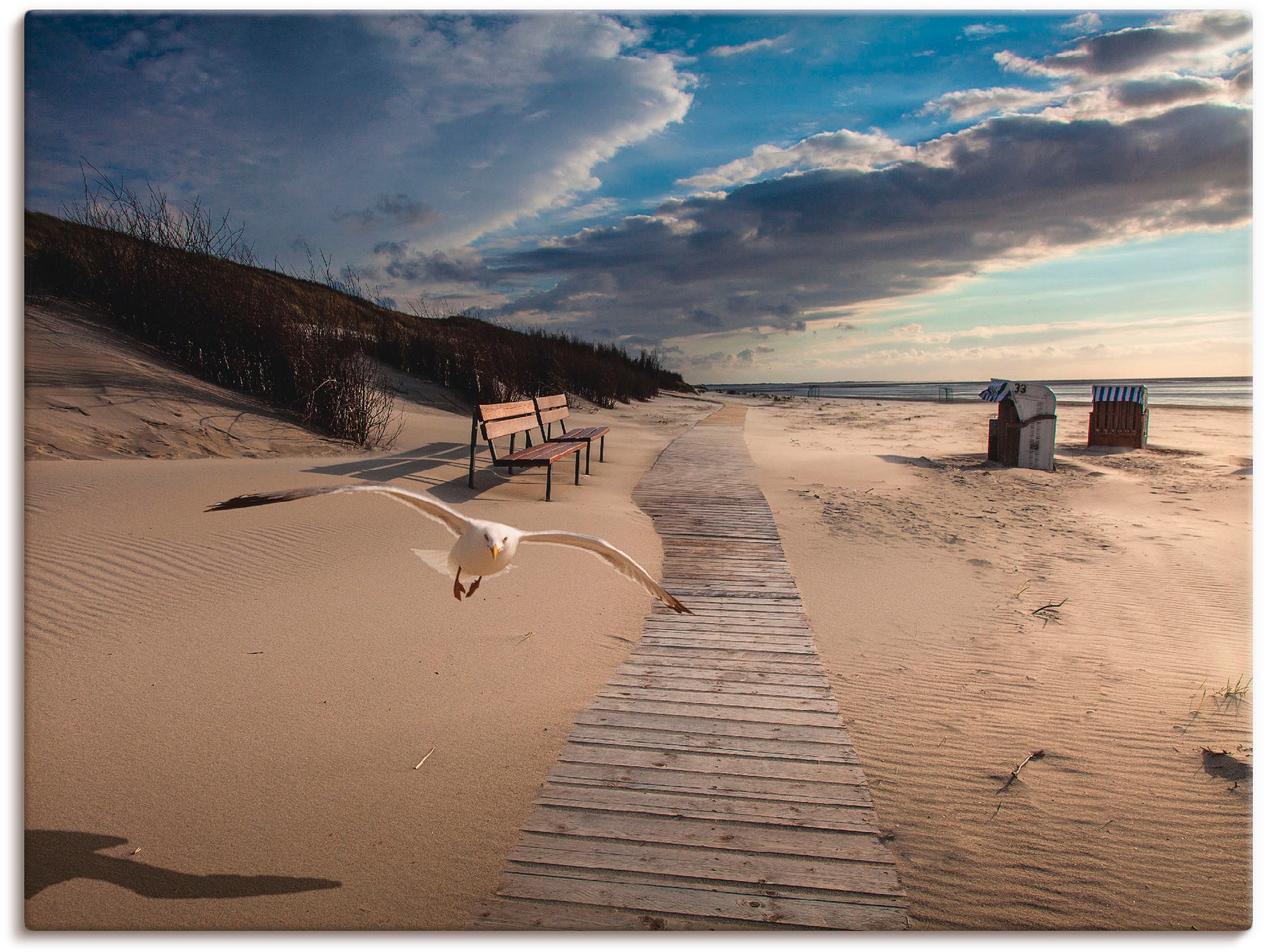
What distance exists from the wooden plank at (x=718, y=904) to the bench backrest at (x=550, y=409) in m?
6.95

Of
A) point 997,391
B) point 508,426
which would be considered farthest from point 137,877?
point 997,391

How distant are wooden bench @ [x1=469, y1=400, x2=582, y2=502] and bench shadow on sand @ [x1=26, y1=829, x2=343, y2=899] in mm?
4684

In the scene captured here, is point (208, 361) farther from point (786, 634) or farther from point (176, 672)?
point (786, 634)

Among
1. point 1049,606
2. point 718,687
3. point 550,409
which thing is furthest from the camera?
point 550,409

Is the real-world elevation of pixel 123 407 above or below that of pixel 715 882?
above

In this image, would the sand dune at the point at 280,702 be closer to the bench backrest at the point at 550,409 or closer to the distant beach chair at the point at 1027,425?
the bench backrest at the point at 550,409

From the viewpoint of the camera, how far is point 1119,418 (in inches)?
472

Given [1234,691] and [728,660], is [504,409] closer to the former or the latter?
[728,660]

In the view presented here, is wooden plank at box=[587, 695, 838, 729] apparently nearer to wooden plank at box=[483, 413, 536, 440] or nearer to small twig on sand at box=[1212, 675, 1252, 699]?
small twig on sand at box=[1212, 675, 1252, 699]

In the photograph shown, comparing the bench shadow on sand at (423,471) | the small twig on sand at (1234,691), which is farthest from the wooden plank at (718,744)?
the bench shadow on sand at (423,471)

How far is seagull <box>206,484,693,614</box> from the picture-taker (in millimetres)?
1806

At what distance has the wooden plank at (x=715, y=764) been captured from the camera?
2.57 meters

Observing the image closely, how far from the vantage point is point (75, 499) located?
509 centimetres

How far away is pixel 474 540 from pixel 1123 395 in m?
13.6
